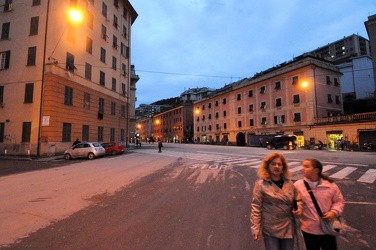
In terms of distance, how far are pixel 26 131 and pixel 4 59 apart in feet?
28.0

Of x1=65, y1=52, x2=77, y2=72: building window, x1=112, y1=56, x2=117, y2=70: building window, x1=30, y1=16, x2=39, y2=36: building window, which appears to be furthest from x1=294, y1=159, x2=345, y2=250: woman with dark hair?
x1=112, y1=56, x2=117, y2=70: building window

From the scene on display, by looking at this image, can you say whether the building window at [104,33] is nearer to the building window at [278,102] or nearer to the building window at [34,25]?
the building window at [34,25]

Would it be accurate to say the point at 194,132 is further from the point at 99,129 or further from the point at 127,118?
the point at 99,129

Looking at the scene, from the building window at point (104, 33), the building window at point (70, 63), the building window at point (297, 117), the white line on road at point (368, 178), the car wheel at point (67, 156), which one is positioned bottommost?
the white line on road at point (368, 178)

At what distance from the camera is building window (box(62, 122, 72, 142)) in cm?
2164

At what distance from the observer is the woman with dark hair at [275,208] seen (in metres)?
2.68

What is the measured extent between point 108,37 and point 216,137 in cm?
3836

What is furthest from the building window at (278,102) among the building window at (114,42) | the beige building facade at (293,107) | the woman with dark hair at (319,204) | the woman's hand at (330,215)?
the woman's hand at (330,215)

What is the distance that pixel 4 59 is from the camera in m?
22.5

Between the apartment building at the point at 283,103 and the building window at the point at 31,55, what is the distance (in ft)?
115

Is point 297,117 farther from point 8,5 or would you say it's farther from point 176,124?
point 176,124

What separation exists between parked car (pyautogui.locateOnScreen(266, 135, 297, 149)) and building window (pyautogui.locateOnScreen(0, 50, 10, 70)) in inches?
1357

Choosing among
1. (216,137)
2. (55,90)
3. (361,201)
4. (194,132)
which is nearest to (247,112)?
(216,137)

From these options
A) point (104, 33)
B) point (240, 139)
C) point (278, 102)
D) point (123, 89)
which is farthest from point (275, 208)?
point (240, 139)
